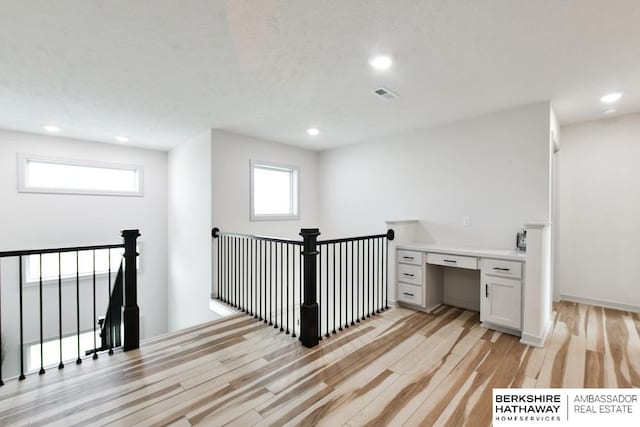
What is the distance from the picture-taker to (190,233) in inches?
183

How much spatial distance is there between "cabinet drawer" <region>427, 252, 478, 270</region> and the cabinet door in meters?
0.17

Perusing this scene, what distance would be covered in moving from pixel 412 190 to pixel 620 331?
8.82ft

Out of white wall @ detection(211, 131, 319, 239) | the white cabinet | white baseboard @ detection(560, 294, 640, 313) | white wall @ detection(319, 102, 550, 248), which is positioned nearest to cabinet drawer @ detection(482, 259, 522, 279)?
white wall @ detection(319, 102, 550, 248)

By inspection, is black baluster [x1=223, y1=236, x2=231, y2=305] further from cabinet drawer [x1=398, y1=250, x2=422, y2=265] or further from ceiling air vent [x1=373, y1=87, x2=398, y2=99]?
ceiling air vent [x1=373, y1=87, x2=398, y2=99]

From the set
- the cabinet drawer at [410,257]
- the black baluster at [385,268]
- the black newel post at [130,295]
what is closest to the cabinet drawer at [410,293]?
the black baluster at [385,268]

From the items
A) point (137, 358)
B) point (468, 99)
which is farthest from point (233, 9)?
point (137, 358)

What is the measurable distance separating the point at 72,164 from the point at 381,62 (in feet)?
16.5

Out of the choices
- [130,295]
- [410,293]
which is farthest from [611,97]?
[130,295]

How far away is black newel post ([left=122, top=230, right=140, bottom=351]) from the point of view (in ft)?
8.52

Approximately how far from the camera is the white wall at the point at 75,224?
415cm

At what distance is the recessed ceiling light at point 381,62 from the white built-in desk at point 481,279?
6.98 ft

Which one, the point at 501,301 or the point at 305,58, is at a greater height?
the point at 305,58

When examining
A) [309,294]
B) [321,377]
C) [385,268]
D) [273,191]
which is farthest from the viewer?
[273,191]

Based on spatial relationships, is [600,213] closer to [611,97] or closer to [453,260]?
[611,97]
